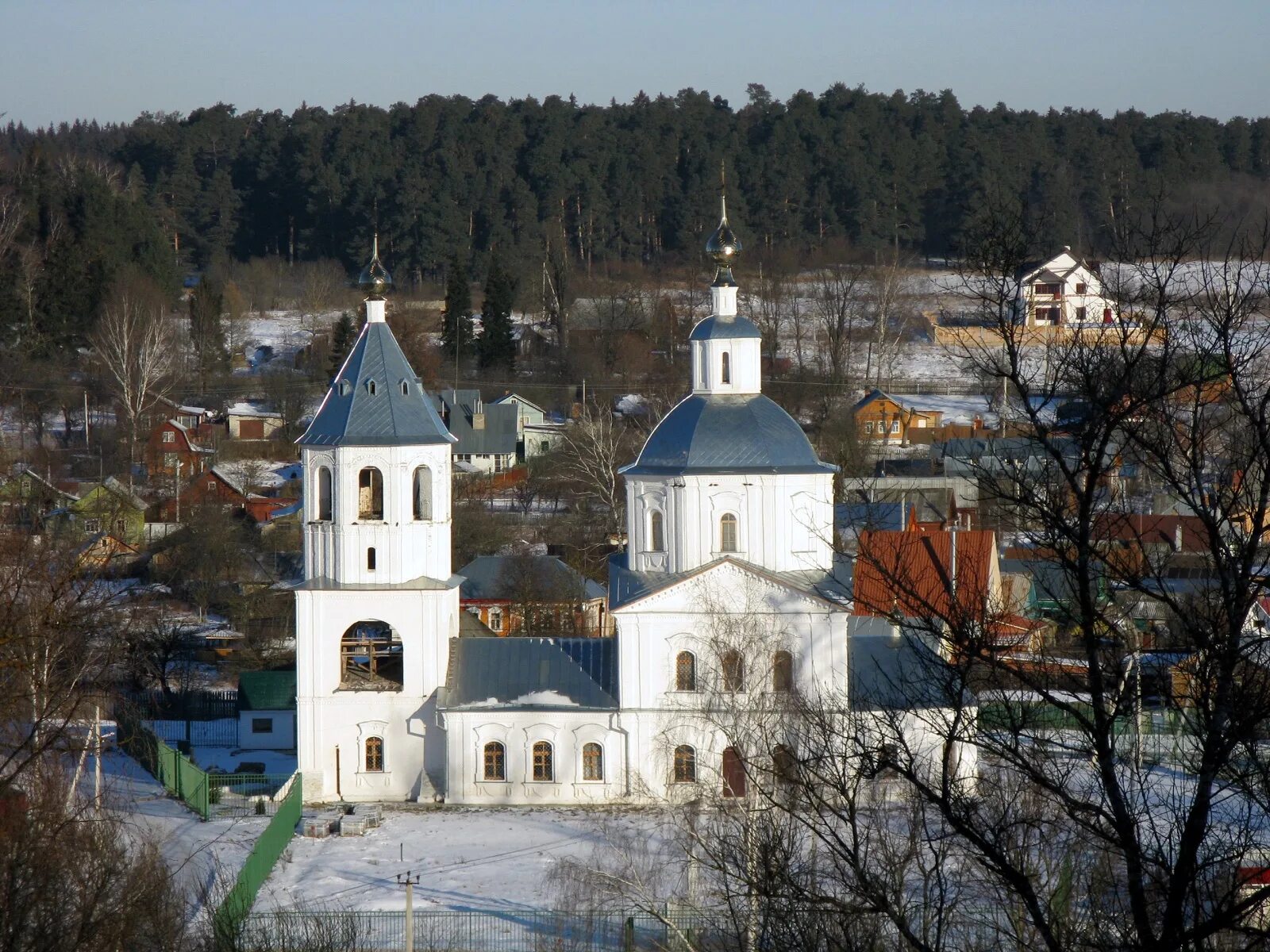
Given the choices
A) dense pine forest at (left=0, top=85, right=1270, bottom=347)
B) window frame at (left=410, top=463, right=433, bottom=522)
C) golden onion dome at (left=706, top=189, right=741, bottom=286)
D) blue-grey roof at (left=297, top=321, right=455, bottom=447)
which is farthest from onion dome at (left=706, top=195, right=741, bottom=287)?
dense pine forest at (left=0, top=85, right=1270, bottom=347)

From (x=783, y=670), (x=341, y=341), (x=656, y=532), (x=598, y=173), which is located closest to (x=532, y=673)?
(x=656, y=532)

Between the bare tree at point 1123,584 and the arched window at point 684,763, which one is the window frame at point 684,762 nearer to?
the arched window at point 684,763

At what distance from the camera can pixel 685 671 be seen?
21.5 m

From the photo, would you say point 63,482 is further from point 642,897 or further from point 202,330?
point 642,897

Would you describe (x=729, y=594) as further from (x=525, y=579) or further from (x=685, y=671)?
(x=525, y=579)

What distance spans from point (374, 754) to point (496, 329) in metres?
31.9

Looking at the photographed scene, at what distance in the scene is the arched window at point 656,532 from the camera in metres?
22.5

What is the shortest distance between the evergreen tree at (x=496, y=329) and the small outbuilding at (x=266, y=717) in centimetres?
2814

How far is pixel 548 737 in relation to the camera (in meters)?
21.5

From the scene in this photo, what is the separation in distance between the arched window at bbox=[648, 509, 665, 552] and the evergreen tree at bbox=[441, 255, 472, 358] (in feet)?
99.1

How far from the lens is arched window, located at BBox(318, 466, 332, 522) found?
73.2 ft

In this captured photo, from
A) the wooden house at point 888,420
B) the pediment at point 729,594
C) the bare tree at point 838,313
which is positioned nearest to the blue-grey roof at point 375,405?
the pediment at point 729,594

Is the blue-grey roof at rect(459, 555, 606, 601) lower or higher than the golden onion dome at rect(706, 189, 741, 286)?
lower

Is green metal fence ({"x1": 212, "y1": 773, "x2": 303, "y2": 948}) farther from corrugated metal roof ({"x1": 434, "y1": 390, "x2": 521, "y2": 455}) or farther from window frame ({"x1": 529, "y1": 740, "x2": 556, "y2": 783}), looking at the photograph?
corrugated metal roof ({"x1": 434, "y1": 390, "x2": 521, "y2": 455})
